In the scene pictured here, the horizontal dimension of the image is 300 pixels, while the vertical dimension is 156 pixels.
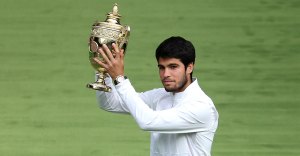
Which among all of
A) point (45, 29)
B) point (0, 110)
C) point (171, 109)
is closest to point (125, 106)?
point (171, 109)

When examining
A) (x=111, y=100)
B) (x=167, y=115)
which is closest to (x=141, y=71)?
(x=111, y=100)

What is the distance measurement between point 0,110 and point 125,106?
2.22 m

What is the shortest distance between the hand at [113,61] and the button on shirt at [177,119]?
4cm

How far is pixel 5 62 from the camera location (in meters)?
5.69

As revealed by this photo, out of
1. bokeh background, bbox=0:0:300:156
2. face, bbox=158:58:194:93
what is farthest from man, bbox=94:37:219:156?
bokeh background, bbox=0:0:300:156

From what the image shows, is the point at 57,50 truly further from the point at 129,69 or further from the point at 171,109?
the point at 171,109

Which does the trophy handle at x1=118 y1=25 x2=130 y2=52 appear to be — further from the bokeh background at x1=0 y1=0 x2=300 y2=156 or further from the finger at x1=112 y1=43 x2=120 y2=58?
the bokeh background at x1=0 y1=0 x2=300 y2=156

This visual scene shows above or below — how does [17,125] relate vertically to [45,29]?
below

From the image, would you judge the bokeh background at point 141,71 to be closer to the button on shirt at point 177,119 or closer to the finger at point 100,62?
the button on shirt at point 177,119

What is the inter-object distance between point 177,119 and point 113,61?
27 centimetres

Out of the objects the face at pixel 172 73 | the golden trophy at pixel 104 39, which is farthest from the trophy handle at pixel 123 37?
the face at pixel 172 73

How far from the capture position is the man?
10.0 feet

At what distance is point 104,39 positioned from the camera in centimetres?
313

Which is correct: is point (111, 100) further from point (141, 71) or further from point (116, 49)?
point (141, 71)
